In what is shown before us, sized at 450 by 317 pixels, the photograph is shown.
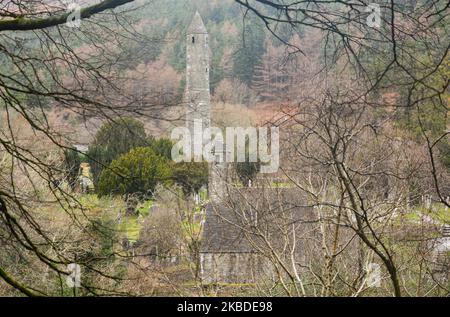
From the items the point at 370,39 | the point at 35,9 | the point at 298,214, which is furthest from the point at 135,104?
the point at 298,214

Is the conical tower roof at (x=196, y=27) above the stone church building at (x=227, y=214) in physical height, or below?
above

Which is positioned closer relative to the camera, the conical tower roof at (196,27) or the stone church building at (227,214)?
the stone church building at (227,214)

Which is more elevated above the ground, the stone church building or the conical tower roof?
the conical tower roof

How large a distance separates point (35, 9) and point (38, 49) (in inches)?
15.9

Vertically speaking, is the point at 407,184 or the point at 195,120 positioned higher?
the point at 195,120

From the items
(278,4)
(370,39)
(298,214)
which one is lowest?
(298,214)

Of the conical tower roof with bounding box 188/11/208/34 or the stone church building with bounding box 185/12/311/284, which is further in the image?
the conical tower roof with bounding box 188/11/208/34

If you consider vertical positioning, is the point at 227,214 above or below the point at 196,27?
below

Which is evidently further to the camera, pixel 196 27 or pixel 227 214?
pixel 196 27

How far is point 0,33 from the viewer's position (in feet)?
9.35

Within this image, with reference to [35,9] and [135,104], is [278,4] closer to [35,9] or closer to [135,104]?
[135,104]
